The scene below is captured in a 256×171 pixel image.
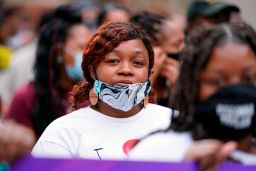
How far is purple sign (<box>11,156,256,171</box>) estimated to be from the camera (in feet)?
13.5

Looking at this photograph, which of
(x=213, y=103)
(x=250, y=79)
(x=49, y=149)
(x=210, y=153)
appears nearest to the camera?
(x=210, y=153)

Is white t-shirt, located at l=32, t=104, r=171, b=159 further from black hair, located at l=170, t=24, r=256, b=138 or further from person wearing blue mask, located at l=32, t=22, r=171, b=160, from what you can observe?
black hair, located at l=170, t=24, r=256, b=138

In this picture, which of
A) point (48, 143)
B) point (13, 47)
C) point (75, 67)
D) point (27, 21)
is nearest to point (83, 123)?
point (48, 143)

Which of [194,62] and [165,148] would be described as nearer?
[165,148]

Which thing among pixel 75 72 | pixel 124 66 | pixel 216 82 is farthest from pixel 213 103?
pixel 75 72

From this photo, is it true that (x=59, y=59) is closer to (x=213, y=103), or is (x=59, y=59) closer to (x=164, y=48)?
(x=164, y=48)

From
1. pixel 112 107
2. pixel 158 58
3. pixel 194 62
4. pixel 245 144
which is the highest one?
pixel 194 62

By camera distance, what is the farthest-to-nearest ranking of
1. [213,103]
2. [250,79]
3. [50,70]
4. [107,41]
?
[50,70]
[107,41]
[250,79]
[213,103]

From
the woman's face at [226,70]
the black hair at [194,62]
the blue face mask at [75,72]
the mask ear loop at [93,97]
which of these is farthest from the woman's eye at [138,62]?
the blue face mask at [75,72]

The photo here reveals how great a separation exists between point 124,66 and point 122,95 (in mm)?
156

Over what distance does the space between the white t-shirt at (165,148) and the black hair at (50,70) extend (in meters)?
4.01

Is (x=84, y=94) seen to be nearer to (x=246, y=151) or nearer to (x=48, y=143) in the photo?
(x=48, y=143)

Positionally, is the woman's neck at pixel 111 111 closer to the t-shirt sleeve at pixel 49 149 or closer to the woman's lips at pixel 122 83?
the woman's lips at pixel 122 83

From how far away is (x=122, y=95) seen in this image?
225 inches
